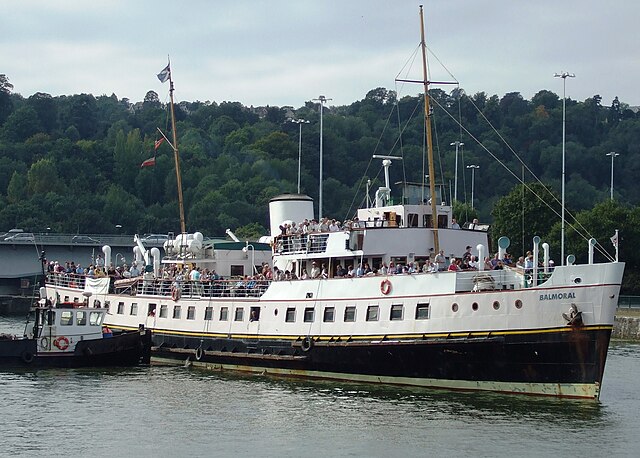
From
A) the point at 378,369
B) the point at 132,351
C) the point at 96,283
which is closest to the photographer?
the point at 378,369

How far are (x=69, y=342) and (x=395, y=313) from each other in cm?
1612

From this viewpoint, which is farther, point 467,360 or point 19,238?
point 19,238

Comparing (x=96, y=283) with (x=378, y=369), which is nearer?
(x=378, y=369)

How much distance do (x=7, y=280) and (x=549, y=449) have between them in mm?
87228

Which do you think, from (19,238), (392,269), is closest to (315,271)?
(392,269)

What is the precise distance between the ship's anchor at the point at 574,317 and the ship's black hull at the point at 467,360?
0.25 metres

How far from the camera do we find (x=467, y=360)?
41844 mm

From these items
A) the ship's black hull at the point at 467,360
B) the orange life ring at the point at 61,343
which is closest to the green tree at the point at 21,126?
the orange life ring at the point at 61,343

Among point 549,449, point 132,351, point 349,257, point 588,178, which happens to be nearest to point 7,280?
point 132,351

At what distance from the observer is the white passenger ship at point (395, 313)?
39.9 meters

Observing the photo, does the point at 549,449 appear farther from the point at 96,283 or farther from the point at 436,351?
the point at 96,283

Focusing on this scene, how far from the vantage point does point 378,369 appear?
146 ft

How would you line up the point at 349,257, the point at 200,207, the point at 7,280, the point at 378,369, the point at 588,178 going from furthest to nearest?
the point at 588,178 → the point at 200,207 → the point at 7,280 → the point at 349,257 → the point at 378,369

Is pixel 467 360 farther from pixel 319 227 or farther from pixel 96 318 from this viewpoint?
pixel 96 318
